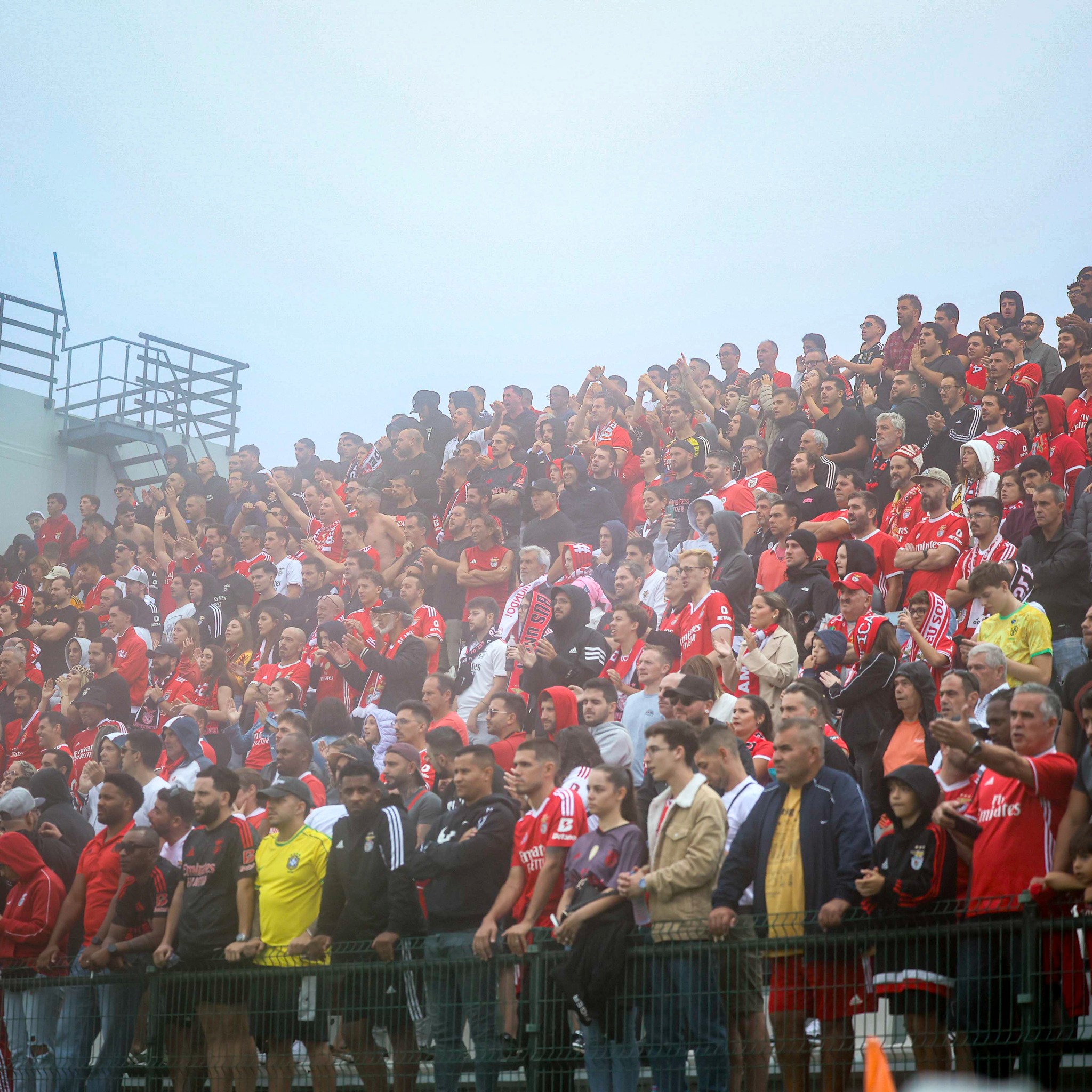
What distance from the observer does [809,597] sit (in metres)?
9.88

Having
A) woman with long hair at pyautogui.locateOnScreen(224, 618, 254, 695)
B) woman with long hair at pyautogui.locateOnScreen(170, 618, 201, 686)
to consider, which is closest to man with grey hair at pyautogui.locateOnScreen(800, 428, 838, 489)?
woman with long hair at pyautogui.locateOnScreen(224, 618, 254, 695)

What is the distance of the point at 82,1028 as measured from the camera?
26.5 feet

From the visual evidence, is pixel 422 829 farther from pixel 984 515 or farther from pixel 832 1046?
pixel 984 515

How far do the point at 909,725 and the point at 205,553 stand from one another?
34.3ft

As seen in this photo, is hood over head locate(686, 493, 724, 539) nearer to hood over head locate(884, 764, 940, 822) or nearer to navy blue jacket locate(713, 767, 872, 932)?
navy blue jacket locate(713, 767, 872, 932)

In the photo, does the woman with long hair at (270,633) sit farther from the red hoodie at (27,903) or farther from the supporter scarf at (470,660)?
the red hoodie at (27,903)

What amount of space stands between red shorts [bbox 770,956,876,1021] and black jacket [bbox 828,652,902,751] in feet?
8.99

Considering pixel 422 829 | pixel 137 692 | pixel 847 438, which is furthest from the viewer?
pixel 137 692

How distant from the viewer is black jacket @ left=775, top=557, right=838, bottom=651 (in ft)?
32.1

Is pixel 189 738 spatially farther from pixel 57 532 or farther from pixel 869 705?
pixel 57 532

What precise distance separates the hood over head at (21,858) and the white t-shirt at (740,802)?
4.75m

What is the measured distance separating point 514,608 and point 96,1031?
4979mm

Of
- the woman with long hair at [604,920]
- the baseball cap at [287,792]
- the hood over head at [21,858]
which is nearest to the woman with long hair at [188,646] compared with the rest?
the hood over head at [21,858]

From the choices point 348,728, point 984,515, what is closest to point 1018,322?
point 984,515
